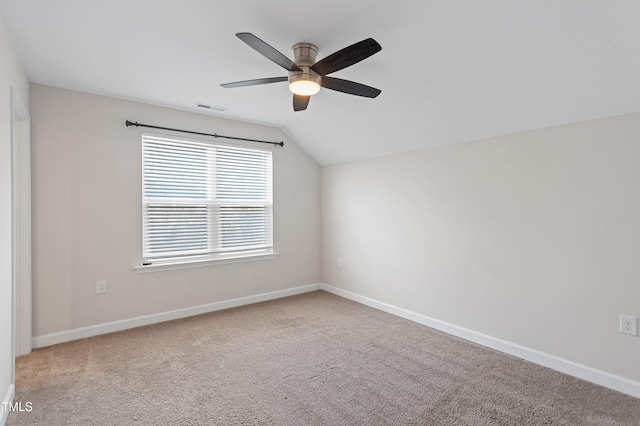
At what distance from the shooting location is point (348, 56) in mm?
1934

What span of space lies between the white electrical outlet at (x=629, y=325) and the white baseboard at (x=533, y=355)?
336 millimetres

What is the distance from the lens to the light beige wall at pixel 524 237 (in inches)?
91.7

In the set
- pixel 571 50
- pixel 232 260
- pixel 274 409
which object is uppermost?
pixel 571 50

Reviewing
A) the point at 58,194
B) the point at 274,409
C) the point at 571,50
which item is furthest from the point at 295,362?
the point at 571,50

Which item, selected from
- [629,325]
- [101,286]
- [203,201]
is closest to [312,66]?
[203,201]

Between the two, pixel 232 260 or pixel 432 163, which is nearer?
pixel 432 163

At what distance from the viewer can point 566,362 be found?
2.55m

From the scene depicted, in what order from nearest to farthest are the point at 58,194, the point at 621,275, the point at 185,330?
the point at 621,275 → the point at 58,194 → the point at 185,330

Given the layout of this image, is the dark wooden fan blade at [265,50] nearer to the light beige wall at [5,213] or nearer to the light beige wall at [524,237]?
the light beige wall at [5,213]

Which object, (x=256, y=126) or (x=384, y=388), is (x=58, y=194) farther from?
(x=384, y=388)

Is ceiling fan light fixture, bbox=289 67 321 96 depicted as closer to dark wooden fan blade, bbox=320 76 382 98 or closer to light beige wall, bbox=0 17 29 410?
dark wooden fan blade, bbox=320 76 382 98

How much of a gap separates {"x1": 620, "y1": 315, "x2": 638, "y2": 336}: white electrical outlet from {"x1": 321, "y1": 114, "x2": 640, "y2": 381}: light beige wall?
0.12ft

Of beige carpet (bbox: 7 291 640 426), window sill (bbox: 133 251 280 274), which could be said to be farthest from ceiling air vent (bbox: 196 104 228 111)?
beige carpet (bbox: 7 291 640 426)

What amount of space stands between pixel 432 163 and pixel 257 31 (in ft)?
7.37
